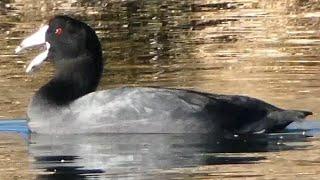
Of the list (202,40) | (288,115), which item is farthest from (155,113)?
(202,40)

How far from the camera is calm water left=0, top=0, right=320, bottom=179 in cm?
1295

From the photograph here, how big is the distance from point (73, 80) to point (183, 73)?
4146mm

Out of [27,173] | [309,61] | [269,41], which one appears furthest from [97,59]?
[269,41]

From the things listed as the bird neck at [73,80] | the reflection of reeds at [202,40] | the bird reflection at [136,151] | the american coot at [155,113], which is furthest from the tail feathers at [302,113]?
the bird neck at [73,80]

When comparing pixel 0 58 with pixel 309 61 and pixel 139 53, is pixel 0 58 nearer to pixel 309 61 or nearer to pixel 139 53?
pixel 139 53

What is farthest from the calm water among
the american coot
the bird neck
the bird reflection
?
the bird neck

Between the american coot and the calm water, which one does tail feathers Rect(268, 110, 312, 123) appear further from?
the calm water

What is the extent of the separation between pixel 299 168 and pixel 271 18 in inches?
568

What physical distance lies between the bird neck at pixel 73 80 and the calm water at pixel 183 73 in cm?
52

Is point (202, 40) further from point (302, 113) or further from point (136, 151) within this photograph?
point (136, 151)

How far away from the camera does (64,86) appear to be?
1531cm

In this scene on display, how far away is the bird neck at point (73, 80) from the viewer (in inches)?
597

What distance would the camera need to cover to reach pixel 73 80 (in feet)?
50.7

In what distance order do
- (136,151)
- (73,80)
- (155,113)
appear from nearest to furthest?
(136,151)
(155,113)
(73,80)
